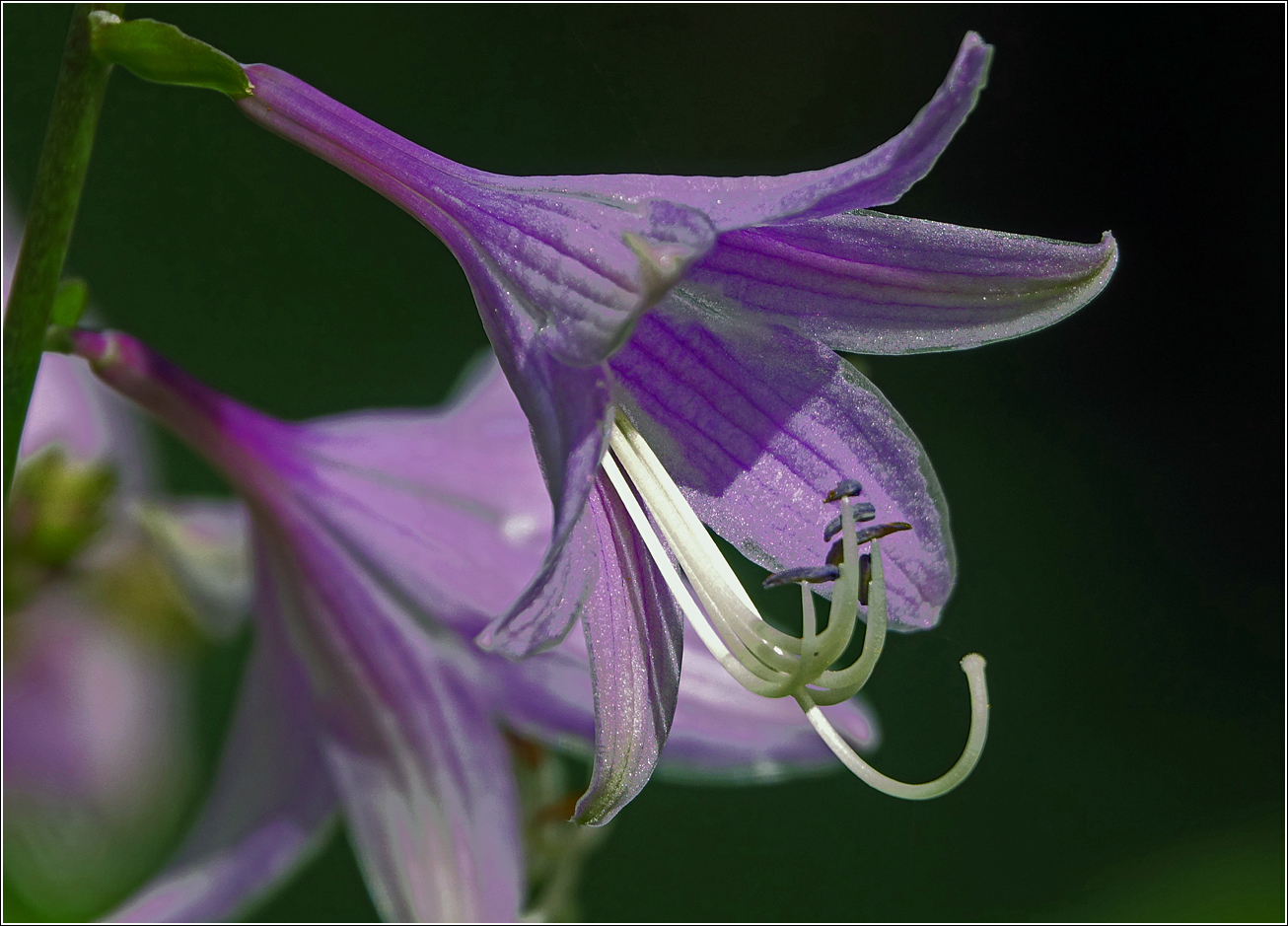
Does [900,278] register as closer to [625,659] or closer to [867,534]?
[867,534]

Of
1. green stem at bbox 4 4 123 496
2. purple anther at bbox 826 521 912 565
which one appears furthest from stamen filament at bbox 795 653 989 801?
green stem at bbox 4 4 123 496

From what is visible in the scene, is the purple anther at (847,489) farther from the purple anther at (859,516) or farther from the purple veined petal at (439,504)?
the purple veined petal at (439,504)

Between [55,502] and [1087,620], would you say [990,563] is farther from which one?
[55,502]

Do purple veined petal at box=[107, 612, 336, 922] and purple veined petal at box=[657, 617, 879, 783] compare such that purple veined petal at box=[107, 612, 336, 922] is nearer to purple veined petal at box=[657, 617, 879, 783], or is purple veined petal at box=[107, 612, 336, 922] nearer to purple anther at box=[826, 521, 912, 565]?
purple veined petal at box=[657, 617, 879, 783]

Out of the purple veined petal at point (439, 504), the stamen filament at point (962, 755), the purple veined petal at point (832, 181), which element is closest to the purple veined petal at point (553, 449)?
the purple veined petal at point (832, 181)

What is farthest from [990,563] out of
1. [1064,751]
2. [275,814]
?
[275,814]
